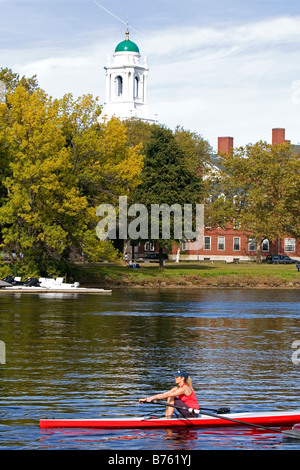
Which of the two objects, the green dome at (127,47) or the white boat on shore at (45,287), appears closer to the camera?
the white boat on shore at (45,287)

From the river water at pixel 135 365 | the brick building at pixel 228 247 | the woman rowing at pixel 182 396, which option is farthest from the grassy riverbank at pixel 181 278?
the woman rowing at pixel 182 396

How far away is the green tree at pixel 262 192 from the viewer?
104 metres

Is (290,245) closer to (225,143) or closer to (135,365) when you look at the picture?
(225,143)

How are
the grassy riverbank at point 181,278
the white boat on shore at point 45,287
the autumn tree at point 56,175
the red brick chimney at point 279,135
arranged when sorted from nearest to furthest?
1. the white boat on shore at point 45,287
2. the autumn tree at point 56,175
3. the grassy riverbank at point 181,278
4. the red brick chimney at point 279,135

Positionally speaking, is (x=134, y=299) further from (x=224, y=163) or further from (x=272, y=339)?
(x=224, y=163)

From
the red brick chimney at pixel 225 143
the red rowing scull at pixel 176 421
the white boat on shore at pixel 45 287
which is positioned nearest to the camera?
the red rowing scull at pixel 176 421

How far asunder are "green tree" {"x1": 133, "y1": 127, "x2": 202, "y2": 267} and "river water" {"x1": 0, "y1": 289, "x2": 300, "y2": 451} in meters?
27.3

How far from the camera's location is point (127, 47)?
16512 cm

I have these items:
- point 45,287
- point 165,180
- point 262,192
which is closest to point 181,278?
point 165,180

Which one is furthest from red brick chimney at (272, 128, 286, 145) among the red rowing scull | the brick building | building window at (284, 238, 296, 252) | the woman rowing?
the woman rowing

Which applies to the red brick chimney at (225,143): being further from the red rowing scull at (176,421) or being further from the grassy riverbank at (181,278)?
the red rowing scull at (176,421)

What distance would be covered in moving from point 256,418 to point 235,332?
22.9 metres

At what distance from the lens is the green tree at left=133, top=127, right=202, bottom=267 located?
88250mm

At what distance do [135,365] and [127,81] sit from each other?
13726 cm
